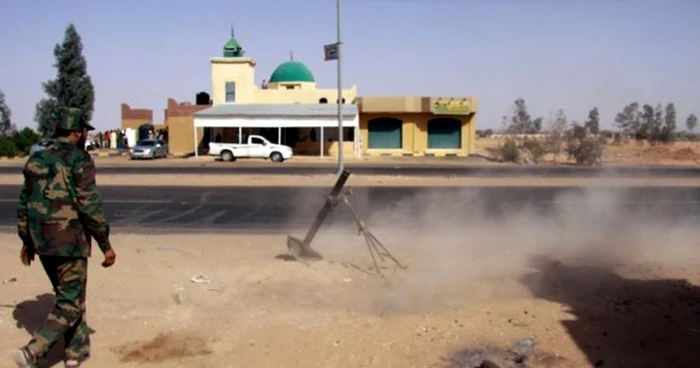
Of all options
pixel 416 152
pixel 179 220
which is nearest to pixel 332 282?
pixel 179 220

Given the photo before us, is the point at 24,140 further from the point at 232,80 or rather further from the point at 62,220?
the point at 62,220

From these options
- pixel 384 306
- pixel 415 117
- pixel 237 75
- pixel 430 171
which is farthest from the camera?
pixel 237 75

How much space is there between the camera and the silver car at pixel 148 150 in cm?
4100

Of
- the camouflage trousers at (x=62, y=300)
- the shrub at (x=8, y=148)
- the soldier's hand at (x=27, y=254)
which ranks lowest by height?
the camouflage trousers at (x=62, y=300)

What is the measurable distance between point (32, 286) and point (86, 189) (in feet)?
9.75

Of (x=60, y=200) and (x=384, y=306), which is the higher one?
(x=60, y=200)

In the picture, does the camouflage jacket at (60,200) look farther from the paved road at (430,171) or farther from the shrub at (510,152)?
the shrub at (510,152)

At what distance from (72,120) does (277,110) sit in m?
39.6

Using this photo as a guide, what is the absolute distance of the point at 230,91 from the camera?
49781mm

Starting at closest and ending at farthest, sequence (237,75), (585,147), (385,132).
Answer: (585,147), (385,132), (237,75)

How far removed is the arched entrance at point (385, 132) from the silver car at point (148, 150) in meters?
13.1

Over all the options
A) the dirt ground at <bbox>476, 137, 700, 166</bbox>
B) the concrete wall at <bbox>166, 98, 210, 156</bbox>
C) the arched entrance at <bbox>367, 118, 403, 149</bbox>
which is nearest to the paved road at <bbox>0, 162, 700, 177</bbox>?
the dirt ground at <bbox>476, 137, 700, 166</bbox>

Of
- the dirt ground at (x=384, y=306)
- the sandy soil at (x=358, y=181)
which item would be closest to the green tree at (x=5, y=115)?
the sandy soil at (x=358, y=181)

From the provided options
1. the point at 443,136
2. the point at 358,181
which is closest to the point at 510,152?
the point at 443,136
